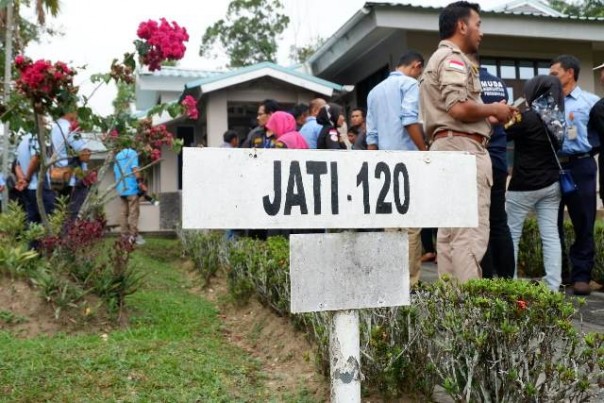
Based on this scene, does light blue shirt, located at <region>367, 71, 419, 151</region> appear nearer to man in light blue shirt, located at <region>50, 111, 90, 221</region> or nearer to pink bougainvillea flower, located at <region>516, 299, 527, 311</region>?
pink bougainvillea flower, located at <region>516, 299, 527, 311</region>

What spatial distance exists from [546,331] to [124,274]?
12.0ft

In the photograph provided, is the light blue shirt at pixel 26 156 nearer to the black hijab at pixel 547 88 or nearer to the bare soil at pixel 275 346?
the bare soil at pixel 275 346

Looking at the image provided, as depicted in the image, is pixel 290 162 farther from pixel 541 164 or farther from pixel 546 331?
pixel 541 164

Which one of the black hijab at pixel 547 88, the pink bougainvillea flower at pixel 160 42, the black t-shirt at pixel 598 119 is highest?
the pink bougainvillea flower at pixel 160 42

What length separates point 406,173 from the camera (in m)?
2.02

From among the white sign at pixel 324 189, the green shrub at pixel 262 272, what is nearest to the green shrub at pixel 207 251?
the green shrub at pixel 262 272

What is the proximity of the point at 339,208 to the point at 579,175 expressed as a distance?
3.90 meters

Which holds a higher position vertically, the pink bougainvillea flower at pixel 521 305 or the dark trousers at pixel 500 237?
the dark trousers at pixel 500 237

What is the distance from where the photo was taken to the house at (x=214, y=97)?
10.6 m

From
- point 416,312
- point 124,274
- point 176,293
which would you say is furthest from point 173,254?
point 416,312

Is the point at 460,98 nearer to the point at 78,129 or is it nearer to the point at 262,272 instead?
the point at 262,272

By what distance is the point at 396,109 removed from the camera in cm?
482

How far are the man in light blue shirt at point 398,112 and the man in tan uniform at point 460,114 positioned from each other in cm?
84

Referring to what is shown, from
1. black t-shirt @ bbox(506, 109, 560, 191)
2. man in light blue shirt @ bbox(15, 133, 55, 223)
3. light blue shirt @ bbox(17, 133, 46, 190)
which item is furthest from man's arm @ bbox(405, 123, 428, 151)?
light blue shirt @ bbox(17, 133, 46, 190)
